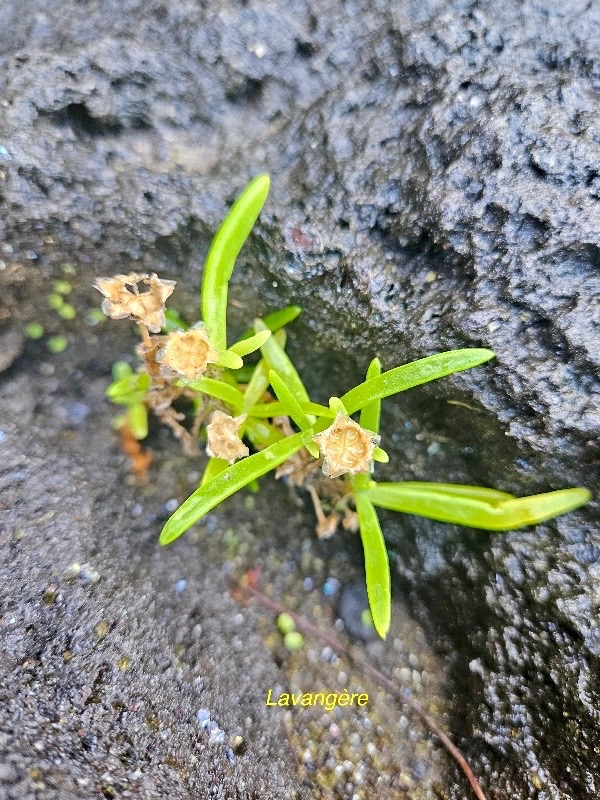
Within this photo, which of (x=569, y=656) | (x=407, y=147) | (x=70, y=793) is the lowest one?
(x=70, y=793)

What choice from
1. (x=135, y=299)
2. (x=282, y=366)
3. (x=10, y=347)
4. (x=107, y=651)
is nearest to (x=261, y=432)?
(x=282, y=366)

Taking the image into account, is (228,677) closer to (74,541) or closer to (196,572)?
(196,572)

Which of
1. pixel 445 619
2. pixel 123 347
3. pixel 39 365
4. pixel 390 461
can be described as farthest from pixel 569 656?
pixel 39 365

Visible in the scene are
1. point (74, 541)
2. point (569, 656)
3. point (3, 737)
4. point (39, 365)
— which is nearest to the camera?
point (3, 737)

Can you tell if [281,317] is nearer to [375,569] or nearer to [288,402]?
[288,402]

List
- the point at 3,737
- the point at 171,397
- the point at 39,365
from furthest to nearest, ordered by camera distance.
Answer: the point at 39,365 < the point at 171,397 < the point at 3,737

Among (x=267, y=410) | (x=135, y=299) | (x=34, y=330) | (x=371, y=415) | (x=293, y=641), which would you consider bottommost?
(x=293, y=641)

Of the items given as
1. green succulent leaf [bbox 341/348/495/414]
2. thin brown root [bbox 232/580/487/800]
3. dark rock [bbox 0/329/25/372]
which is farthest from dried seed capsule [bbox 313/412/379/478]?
dark rock [bbox 0/329/25/372]

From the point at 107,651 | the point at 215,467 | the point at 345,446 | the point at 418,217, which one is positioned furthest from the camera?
the point at 215,467
